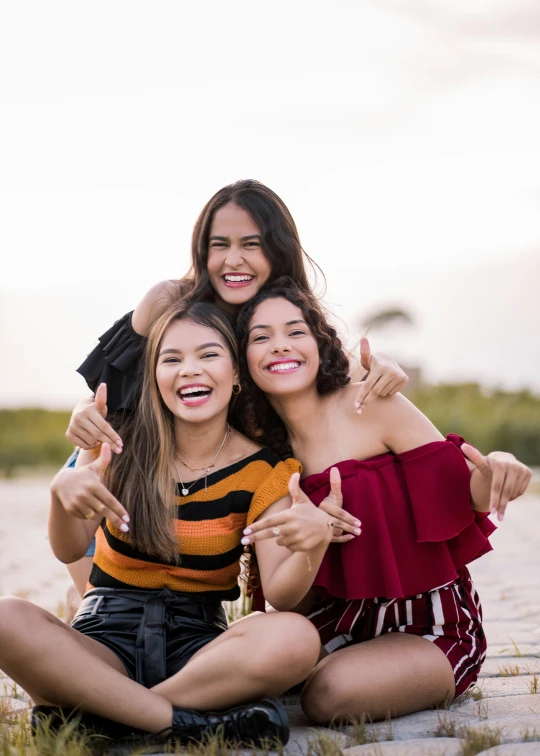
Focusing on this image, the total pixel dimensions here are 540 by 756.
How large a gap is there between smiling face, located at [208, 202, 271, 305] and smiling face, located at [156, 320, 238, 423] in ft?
1.40

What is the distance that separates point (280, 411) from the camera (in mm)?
3248

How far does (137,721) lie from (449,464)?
1.32 meters

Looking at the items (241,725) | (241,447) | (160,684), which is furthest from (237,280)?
(241,725)

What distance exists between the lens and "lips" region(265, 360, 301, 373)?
10.2 ft

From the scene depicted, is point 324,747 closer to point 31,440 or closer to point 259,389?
point 259,389

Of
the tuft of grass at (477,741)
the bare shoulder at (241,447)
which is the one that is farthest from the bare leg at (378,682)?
the bare shoulder at (241,447)

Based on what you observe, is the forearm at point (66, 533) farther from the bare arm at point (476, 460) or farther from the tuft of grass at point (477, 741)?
the tuft of grass at point (477, 741)

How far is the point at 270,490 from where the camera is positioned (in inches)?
113

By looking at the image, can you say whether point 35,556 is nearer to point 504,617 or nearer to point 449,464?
point 504,617

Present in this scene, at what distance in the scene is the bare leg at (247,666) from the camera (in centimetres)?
252

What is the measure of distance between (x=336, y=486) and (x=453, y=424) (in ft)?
34.1

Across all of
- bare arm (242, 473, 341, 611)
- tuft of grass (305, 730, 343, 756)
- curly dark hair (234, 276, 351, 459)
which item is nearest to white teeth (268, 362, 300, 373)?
curly dark hair (234, 276, 351, 459)

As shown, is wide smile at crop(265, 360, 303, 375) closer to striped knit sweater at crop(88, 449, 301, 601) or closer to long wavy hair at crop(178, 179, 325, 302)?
striped knit sweater at crop(88, 449, 301, 601)

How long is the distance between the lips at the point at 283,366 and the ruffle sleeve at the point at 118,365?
0.57 m
